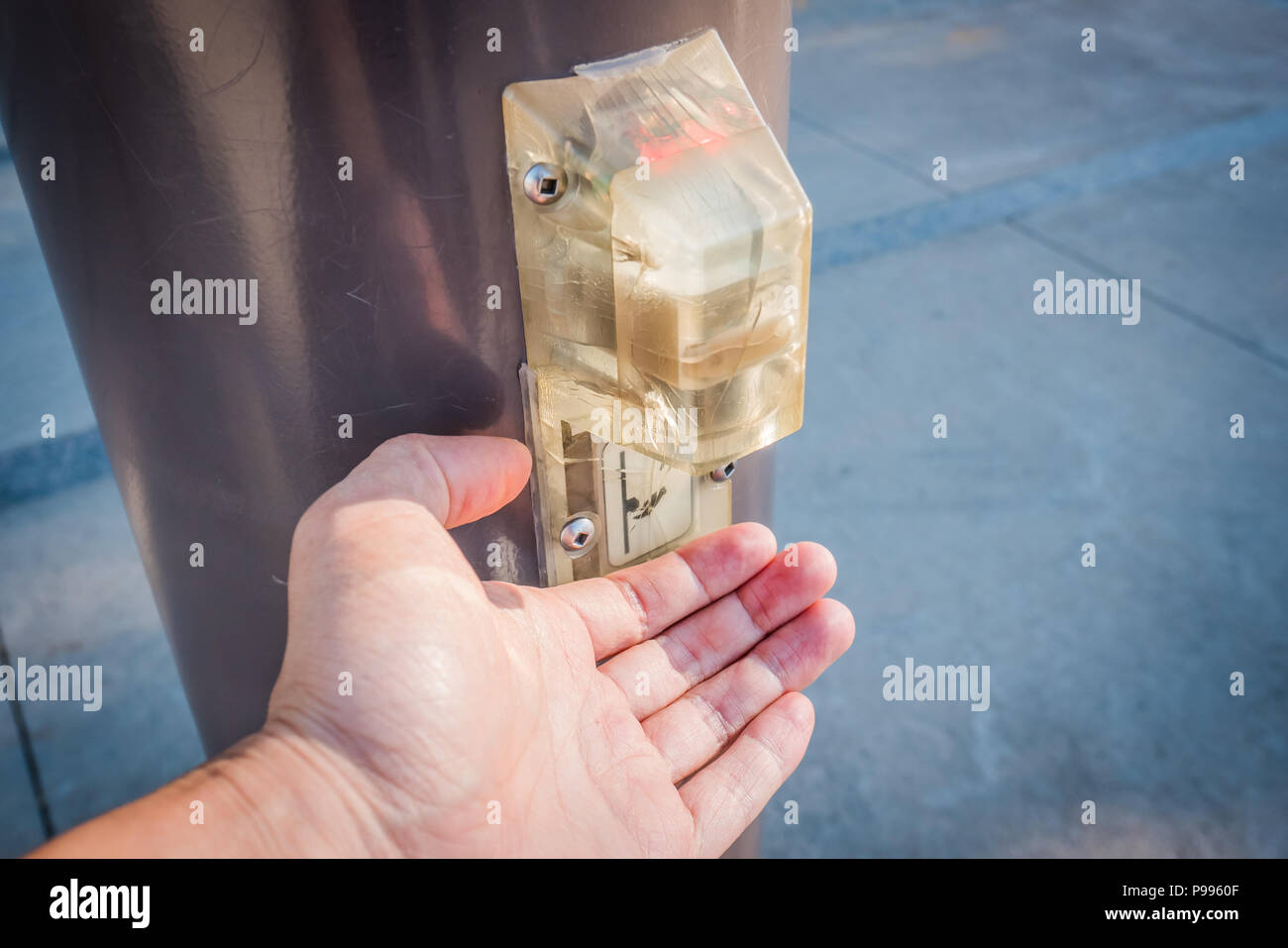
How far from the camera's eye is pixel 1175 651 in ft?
5.42

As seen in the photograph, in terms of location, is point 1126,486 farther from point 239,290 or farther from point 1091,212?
point 239,290

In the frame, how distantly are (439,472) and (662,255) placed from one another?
20 cm

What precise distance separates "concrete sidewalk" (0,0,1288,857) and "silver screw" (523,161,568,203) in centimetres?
105

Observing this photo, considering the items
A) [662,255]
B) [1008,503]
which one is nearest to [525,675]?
[662,255]

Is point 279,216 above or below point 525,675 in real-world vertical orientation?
above

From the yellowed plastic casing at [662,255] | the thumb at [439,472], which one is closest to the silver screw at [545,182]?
the yellowed plastic casing at [662,255]

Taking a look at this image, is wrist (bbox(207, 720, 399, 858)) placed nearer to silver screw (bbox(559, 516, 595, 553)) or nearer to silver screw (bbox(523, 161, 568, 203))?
silver screw (bbox(559, 516, 595, 553))

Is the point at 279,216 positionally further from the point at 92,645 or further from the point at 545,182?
the point at 92,645

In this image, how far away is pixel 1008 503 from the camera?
1914mm

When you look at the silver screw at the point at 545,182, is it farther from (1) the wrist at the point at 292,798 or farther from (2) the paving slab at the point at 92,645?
(2) the paving slab at the point at 92,645

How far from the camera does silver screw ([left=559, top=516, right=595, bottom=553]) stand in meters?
0.78

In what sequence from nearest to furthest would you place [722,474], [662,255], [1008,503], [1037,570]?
[662,255] < [722,474] < [1037,570] < [1008,503]

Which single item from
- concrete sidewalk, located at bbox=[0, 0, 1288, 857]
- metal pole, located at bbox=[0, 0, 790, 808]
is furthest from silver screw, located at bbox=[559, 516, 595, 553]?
concrete sidewalk, located at bbox=[0, 0, 1288, 857]

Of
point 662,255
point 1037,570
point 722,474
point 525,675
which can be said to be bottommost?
point 1037,570
